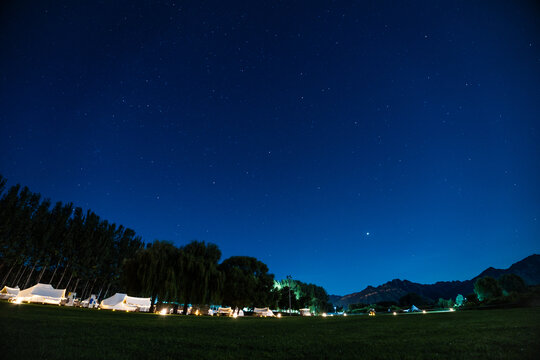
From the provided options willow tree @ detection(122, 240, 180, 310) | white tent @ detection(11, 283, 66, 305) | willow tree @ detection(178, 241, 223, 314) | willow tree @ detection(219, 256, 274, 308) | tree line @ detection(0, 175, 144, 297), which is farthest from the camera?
tree line @ detection(0, 175, 144, 297)

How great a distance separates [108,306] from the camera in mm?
41750

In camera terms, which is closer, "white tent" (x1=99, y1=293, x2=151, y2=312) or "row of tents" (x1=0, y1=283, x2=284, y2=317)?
"row of tents" (x1=0, y1=283, x2=284, y2=317)

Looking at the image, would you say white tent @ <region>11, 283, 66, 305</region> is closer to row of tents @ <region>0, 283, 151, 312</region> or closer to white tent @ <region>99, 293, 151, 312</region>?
row of tents @ <region>0, 283, 151, 312</region>

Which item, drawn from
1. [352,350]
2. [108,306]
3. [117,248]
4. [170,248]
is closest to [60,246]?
[117,248]

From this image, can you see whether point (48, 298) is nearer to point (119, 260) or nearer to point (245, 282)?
point (245, 282)

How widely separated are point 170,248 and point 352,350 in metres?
33.1

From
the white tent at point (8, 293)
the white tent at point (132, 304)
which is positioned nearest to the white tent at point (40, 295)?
the white tent at point (8, 293)

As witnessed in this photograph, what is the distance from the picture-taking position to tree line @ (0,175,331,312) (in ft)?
107

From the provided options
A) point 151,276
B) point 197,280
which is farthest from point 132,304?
point 197,280

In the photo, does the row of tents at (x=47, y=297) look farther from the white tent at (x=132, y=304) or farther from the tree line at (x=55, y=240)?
the tree line at (x=55, y=240)

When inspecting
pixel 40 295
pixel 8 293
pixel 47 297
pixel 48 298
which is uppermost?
pixel 8 293

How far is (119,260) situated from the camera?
239ft

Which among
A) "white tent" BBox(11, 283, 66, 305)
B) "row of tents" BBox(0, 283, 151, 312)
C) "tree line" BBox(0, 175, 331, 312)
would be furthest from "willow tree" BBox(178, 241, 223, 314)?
"white tent" BBox(11, 283, 66, 305)

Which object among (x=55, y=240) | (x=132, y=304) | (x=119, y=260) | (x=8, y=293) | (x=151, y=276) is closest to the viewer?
(x=151, y=276)
